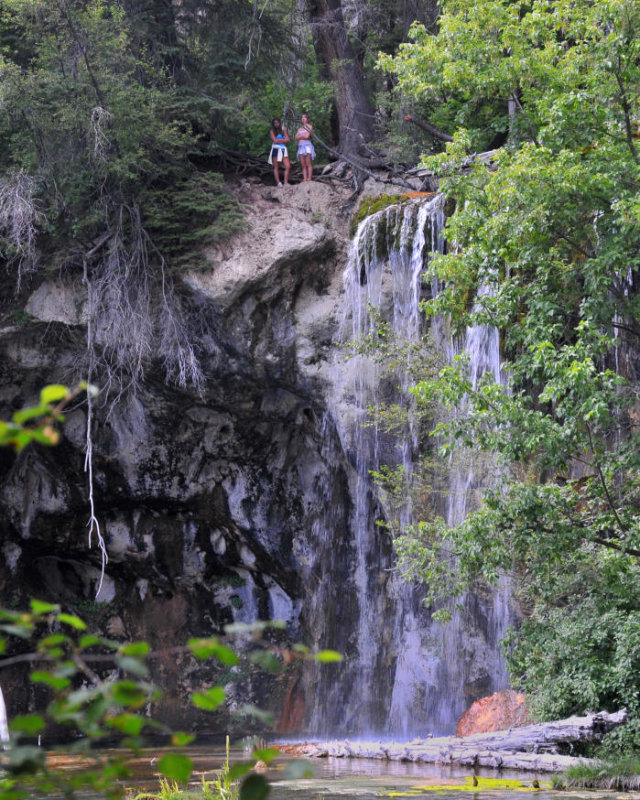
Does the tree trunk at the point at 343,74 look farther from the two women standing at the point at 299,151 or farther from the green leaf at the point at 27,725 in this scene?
the green leaf at the point at 27,725

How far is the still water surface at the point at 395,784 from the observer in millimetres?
7887

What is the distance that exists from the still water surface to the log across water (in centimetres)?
17

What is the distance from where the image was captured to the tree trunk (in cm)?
1961

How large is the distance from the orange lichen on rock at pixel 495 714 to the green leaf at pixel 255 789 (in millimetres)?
10897

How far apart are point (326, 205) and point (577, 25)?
7371 mm

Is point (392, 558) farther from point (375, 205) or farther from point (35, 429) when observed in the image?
point (35, 429)

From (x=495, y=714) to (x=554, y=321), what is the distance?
5587 mm

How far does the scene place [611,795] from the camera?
7906 mm

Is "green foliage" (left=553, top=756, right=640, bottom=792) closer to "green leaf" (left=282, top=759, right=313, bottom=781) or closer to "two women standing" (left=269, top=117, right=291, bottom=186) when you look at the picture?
"green leaf" (left=282, top=759, right=313, bottom=781)

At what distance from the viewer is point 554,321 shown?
34.9 ft

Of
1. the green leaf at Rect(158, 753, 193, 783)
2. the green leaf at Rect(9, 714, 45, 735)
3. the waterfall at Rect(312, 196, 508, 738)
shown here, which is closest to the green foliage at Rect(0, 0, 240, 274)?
the waterfall at Rect(312, 196, 508, 738)

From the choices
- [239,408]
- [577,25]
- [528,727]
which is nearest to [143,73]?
[239,408]

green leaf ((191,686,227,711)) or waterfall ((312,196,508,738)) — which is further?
waterfall ((312,196,508,738))

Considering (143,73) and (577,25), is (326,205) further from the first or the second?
(577,25)
